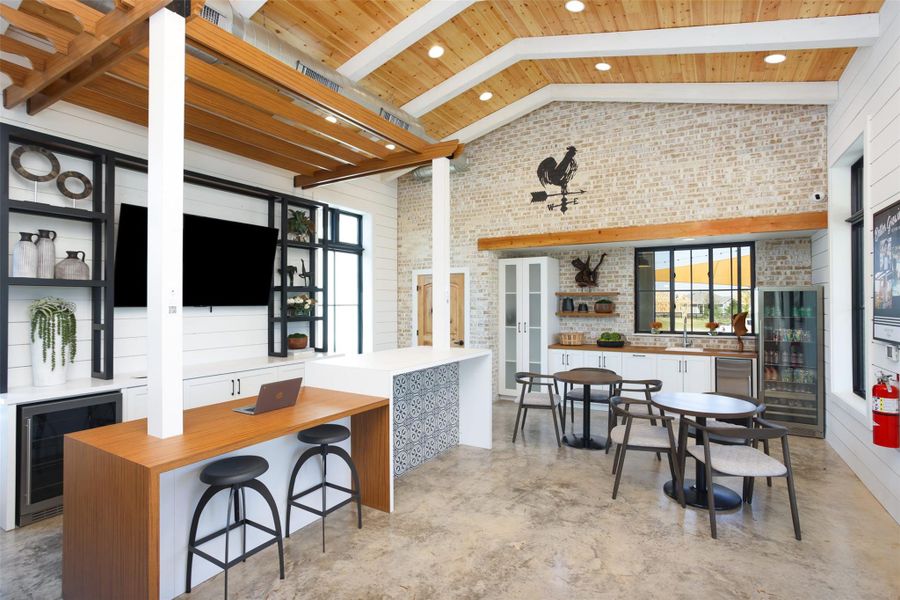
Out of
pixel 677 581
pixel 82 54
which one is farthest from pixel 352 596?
pixel 82 54

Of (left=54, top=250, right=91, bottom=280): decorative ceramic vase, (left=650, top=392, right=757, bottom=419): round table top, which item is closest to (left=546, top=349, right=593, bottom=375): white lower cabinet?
(left=650, top=392, right=757, bottom=419): round table top

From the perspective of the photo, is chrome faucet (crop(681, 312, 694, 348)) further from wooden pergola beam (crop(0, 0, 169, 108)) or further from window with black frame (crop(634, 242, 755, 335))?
wooden pergola beam (crop(0, 0, 169, 108))

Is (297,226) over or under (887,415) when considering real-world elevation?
over

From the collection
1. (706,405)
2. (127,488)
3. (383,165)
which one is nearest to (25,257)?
(127,488)

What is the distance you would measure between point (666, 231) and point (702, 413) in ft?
10.4

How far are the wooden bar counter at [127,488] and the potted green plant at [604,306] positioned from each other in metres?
5.08

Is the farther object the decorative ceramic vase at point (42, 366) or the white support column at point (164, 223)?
the decorative ceramic vase at point (42, 366)

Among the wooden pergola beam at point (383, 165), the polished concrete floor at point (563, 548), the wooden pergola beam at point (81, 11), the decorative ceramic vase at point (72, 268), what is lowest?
the polished concrete floor at point (563, 548)

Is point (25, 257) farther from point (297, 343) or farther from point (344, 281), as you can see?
point (344, 281)

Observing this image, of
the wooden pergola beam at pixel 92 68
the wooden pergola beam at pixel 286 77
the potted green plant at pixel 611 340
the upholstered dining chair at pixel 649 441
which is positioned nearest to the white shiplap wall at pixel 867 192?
the upholstered dining chair at pixel 649 441

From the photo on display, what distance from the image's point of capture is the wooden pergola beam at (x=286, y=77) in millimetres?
2871

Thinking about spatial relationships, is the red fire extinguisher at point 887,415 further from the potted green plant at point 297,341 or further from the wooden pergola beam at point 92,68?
the potted green plant at point 297,341

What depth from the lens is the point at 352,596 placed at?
8.32 ft

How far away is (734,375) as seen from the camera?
5.95 meters
